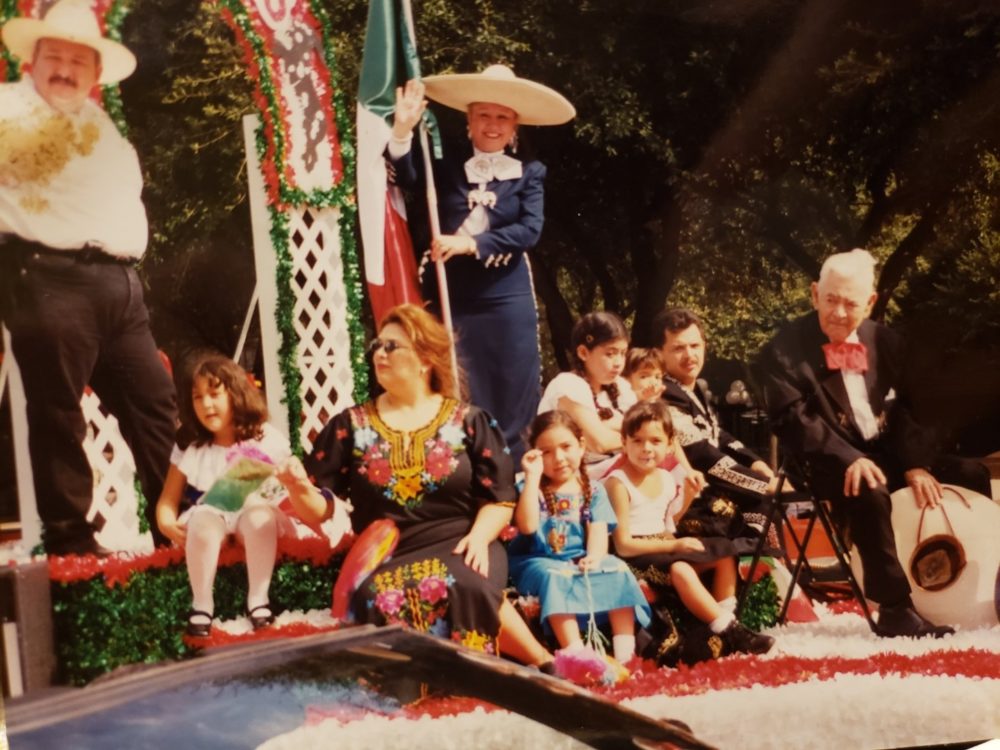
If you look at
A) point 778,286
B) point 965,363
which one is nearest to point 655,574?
point 778,286

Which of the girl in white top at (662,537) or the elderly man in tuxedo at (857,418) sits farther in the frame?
the elderly man in tuxedo at (857,418)

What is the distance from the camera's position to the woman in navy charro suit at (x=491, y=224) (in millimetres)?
4082

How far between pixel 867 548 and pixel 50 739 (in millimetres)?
2764

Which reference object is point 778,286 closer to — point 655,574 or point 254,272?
point 655,574

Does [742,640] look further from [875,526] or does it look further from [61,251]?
[61,251]

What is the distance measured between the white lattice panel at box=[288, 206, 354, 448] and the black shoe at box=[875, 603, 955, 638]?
2.05 m

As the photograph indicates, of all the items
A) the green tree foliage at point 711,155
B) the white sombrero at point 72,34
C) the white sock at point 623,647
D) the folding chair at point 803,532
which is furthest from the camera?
the folding chair at point 803,532

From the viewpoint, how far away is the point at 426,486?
3.96 metres

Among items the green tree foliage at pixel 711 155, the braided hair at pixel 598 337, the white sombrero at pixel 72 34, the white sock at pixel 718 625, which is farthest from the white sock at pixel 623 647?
the white sombrero at pixel 72 34

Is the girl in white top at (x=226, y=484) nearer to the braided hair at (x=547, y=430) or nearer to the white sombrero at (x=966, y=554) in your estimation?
the braided hair at (x=547, y=430)

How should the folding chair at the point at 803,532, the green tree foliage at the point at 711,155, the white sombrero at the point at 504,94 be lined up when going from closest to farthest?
the green tree foliage at the point at 711,155, the white sombrero at the point at 504,94, the folding chair at the point at 803,532

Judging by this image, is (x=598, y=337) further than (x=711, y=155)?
No

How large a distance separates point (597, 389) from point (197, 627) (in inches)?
56.3

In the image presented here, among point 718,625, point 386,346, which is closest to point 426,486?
point 386,346
